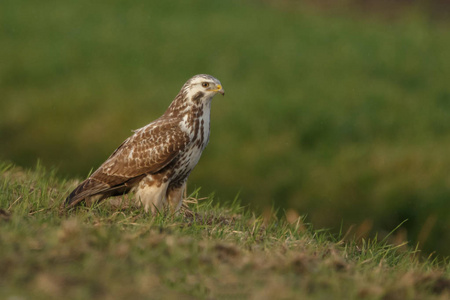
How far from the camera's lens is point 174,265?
16.8 feet

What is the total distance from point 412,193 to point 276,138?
2652 mm

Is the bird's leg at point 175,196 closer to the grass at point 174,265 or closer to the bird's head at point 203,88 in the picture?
the grass at point 174,265

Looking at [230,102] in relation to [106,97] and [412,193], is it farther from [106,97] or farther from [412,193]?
[412,193]

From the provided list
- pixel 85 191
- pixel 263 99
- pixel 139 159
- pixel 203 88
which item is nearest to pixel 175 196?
pixel 139 159

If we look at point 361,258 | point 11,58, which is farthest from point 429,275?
point 11,58

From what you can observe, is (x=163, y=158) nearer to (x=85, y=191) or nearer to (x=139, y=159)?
(x=139, y=159)

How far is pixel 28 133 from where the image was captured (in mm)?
14156

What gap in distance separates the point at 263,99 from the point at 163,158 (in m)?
8.44

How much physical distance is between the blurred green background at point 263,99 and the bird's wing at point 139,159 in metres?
4.73

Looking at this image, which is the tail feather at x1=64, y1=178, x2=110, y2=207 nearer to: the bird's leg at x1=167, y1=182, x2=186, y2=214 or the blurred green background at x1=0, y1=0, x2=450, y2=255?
the bird's leg at x1=167, y1=182, x2=186, y2=214

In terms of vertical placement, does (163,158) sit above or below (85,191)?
above

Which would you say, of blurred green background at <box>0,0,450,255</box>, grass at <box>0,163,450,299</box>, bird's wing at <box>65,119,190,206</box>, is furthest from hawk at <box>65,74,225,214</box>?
blurred green background at <box>0,0,450,255</box>

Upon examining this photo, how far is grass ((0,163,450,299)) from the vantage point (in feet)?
15.1

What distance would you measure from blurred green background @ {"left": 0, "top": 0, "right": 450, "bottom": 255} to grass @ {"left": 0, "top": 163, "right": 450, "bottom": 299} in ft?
16.9
